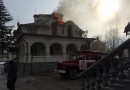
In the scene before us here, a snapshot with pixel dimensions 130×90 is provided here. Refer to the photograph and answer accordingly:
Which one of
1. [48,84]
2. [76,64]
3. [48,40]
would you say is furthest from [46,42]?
[48,84]

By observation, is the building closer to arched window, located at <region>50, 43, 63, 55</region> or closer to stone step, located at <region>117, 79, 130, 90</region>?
arched window, located at <region>50, 43, 63, 55</region>

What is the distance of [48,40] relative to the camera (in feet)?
140

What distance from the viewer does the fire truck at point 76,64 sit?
84.2 ft

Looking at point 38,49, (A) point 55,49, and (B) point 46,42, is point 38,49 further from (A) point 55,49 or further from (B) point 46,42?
(B) point 46,42

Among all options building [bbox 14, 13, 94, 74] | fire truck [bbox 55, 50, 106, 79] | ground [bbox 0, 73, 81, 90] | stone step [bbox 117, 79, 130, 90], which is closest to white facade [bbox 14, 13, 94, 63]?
building [bbox 14, 13, 94, 74]

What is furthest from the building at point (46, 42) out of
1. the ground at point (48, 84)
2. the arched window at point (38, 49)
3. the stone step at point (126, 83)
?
the stone step at point (126, 83)

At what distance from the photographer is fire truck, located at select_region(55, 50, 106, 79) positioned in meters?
25.7

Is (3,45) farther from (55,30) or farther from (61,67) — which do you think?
(61,67)

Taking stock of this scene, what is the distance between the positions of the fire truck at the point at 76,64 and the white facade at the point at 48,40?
14.7 meters

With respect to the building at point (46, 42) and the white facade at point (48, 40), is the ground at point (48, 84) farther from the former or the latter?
the white facade at point (48, 40)

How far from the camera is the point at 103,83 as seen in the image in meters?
8.22

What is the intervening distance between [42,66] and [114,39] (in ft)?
133

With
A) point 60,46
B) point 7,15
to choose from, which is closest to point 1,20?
point 7,15

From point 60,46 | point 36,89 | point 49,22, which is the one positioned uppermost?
point 49,22
